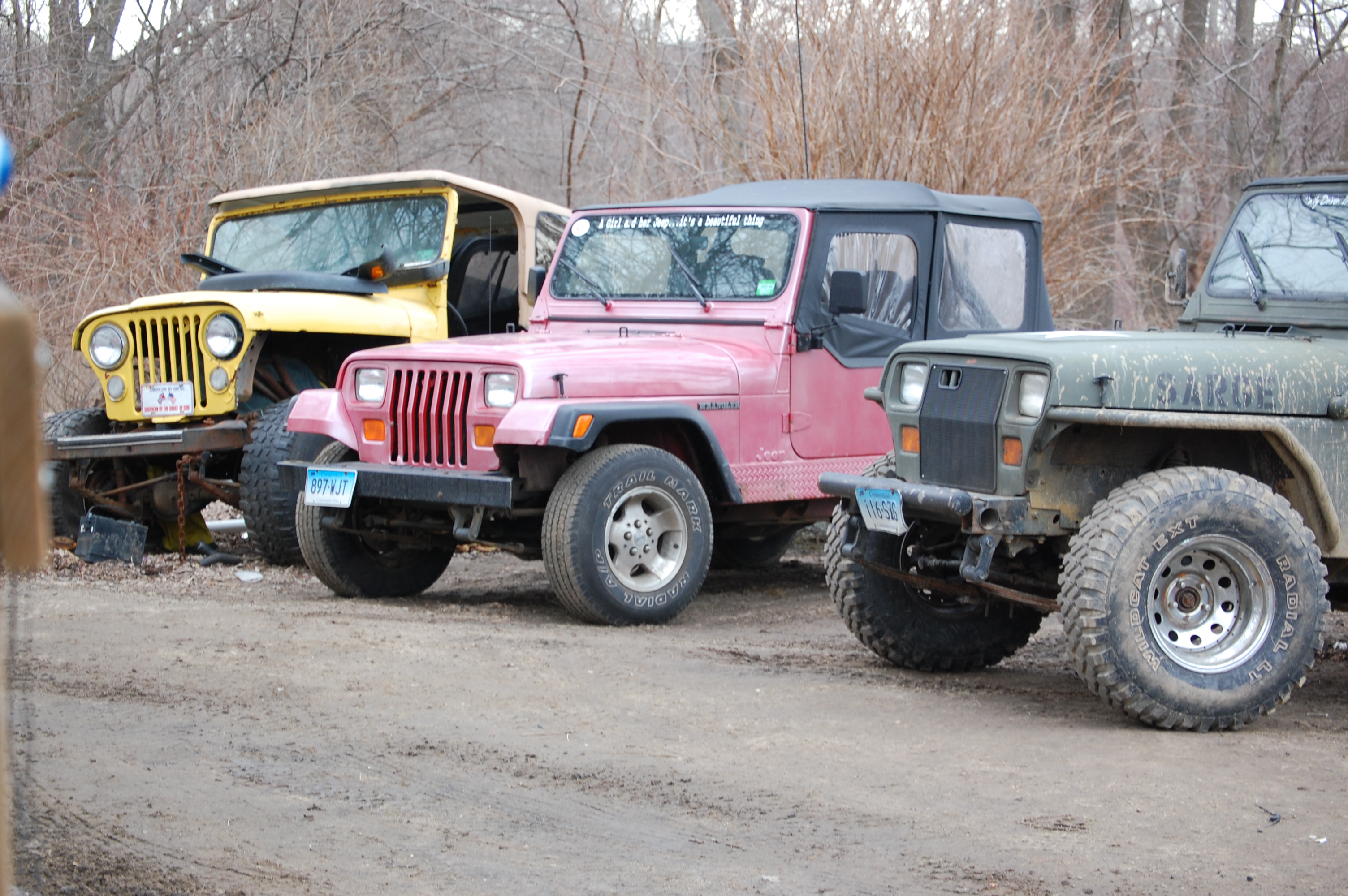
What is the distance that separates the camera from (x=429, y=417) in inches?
271

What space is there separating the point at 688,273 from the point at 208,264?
10.7 ft

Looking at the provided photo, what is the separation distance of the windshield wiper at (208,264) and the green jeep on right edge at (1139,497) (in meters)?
4.94

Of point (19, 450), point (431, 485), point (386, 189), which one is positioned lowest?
point (431, 485)

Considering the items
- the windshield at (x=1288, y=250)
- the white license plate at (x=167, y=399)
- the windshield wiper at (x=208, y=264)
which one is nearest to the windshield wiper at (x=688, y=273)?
the windshield at (x=1288, y=250)

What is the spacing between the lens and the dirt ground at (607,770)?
3.41 meters

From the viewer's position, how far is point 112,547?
811cm

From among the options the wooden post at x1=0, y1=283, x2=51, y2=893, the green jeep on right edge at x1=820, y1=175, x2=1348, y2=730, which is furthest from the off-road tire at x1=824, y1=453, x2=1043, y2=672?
the wooden post at x1=0, y1=283, x2=51, y2=893

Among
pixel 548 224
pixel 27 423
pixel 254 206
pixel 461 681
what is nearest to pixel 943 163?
pixel 548 224

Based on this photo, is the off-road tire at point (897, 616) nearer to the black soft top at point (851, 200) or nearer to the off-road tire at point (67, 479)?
the black soft top at point (851, 200)

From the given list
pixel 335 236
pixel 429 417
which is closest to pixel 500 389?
pixel 429 417

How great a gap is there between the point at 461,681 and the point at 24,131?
→ 37.7ft

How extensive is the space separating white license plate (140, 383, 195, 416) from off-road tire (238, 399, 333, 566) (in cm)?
47

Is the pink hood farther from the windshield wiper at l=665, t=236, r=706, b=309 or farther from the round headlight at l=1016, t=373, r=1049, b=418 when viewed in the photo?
the round headlight at l=1016, t=373, r=1049, b=418

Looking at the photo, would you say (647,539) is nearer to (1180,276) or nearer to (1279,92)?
(1180,276)
